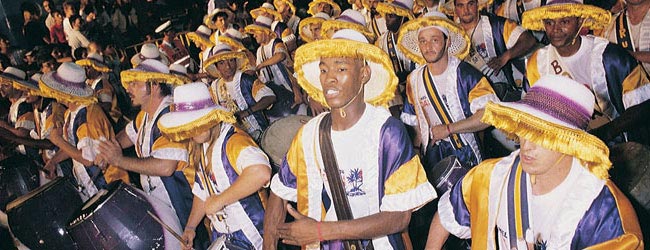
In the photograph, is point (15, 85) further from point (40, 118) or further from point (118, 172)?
point (118, 172)

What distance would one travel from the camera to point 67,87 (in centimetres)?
560

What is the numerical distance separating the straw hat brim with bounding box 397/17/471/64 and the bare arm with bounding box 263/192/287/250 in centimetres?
219

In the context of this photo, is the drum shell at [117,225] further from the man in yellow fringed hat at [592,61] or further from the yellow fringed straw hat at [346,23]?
the yellow fringed straw hat at [346,23]

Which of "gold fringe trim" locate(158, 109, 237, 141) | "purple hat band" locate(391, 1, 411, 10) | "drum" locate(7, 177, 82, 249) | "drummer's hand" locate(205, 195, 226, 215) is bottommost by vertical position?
"drum" locate(7, 177, 82, 249)

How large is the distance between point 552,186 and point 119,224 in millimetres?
2993

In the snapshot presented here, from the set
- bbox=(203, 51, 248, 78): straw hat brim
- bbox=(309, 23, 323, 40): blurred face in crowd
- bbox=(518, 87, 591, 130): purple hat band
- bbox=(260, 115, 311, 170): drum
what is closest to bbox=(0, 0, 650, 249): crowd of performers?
bbox=(518, 87, 591, 130): purple hat band

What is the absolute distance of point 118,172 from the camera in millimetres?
5496

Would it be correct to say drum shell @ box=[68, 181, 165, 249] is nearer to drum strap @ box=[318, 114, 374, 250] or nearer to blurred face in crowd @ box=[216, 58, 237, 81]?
drum strap @ box=[318, 114, 374, 250]

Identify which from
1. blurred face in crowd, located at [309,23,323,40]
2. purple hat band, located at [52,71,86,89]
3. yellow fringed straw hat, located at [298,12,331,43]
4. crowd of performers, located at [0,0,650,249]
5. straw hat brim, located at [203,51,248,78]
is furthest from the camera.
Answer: yellow fringed straw hat, located at [298,12,331,43]

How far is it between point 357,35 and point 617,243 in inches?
63.1

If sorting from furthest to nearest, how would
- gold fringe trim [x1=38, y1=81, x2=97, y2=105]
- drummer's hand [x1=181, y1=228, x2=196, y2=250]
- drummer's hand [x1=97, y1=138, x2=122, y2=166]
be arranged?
gold fringe trim [x1=38, y1=81, x2=97, y2=105]
drummer's hand [x1=97, y1=138, x2=122, y2=166]
drummer's hand [x1=181, y1=228, x2=196, y2=250]

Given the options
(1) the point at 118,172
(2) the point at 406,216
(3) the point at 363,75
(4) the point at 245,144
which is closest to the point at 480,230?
(2) the point at 406,216

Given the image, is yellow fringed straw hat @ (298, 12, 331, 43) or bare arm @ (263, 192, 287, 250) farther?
yellow fringed straw hat @ (298, 12, 331, 43)

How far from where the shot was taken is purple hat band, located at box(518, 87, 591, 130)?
7.20 feet
